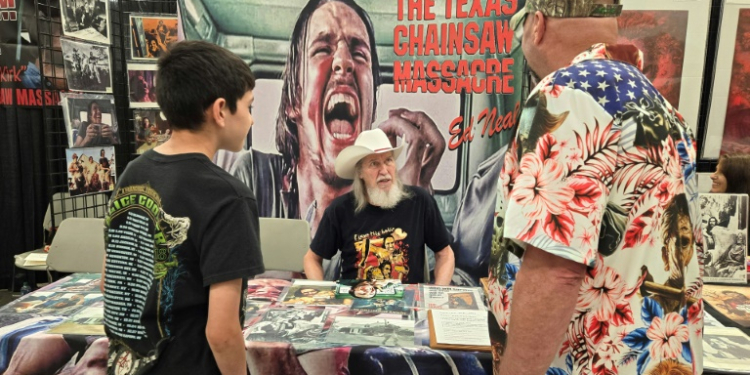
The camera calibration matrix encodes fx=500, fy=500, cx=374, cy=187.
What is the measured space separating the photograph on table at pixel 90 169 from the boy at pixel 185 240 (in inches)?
98.0

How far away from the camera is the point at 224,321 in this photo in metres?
1.15

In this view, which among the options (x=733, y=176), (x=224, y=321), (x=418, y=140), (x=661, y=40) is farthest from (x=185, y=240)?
(x=661, y=40)

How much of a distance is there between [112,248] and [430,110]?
2.62 m

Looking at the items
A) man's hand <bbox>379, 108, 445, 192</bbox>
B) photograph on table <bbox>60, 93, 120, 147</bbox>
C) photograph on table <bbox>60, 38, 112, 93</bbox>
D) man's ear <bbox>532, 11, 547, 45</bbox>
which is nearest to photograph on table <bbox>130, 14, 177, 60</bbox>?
photograph on table <bbox>60, 38, 112, 93</bbox>

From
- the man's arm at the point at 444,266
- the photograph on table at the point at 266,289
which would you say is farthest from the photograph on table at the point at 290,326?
the man's arm at the point at 444,266

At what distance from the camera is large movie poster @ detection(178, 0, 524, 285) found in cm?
344

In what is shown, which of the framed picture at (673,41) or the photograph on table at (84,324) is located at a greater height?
the framed picture at (673,41)

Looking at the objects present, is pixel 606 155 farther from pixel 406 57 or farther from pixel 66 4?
pixel 66 4

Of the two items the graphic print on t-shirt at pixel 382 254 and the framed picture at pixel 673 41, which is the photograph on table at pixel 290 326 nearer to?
the graphic print on t-shirt at pixel 382 254

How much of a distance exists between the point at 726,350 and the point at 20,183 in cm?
533

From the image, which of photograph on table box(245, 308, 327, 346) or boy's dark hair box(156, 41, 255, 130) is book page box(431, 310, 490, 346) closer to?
photograph on table box(245, 308, 327, 346)

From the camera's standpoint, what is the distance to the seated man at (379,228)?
8.58ft

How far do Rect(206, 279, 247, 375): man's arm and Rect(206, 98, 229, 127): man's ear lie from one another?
39 centimetres

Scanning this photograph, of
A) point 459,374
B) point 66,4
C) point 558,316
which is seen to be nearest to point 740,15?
point 459,374
